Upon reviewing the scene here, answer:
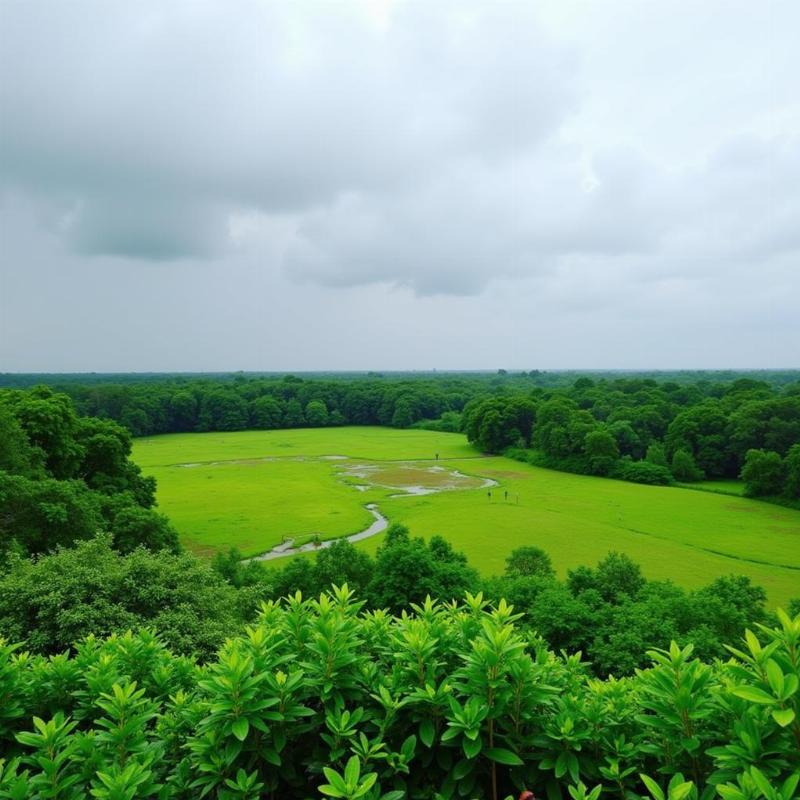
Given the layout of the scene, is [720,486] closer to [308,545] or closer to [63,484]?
[308,545]

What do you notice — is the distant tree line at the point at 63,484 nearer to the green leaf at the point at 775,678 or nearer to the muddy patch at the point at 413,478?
the green leaf at the point at 775,678

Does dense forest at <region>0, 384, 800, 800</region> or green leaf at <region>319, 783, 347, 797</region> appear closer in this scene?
green leaf at <region>319, 783, 347, 797</region>

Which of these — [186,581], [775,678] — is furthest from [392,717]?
[186,581]

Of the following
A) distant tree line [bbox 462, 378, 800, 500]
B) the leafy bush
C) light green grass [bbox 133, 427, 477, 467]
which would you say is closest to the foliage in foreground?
the leafy bush

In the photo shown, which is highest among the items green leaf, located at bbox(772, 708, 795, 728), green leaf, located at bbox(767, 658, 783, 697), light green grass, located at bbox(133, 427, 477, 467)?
green leaf, located at bbox(767, 658, 783, 697)

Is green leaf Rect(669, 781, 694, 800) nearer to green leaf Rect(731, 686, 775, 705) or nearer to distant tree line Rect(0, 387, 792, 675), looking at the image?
green leaf Rect(731, 686, 775, 705)

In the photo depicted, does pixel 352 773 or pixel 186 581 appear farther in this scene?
pixel 186 581

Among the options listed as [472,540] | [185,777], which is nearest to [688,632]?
[185,777]
